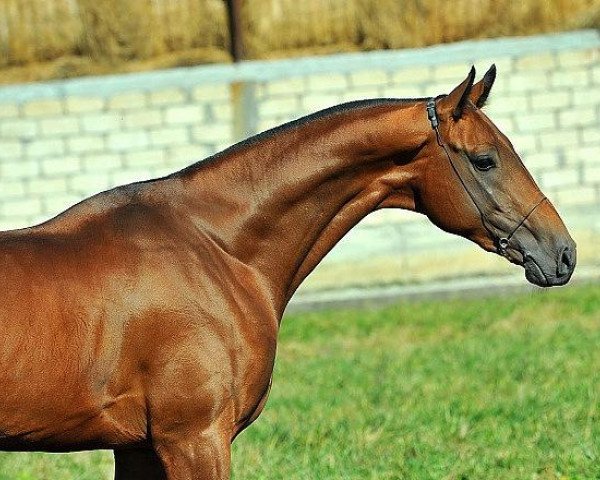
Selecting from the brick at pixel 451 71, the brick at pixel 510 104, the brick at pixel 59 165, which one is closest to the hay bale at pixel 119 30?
the brick at pixel 59 165

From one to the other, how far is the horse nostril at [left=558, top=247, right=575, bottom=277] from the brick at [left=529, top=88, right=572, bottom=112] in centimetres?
759

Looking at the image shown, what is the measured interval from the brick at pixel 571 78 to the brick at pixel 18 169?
4795mm

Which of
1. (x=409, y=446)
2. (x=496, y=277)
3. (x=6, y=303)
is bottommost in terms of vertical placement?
(x=496, y=277)

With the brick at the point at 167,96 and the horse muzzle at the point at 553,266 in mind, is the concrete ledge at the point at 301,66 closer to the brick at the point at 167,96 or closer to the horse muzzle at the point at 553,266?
the brick at the point at 167,96

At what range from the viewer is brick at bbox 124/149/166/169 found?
11.7 meters

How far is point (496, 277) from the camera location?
12016mm

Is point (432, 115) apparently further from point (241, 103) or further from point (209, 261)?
point (241, 103)

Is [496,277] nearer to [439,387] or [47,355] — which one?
[439,387]

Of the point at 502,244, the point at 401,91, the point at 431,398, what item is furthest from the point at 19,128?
the point at 502,244

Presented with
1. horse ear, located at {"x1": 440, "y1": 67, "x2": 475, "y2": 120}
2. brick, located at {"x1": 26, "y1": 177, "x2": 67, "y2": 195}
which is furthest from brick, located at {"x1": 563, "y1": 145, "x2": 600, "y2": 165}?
horse ear, located at {"x1": 440, "y1": 67, "x2": 475, "y2": 120}

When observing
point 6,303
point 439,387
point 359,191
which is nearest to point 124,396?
point 6,303

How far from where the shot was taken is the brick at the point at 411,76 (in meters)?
11.8

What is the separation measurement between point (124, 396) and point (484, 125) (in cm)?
156

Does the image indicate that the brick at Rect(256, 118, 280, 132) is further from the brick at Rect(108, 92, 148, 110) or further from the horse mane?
the horse mane
